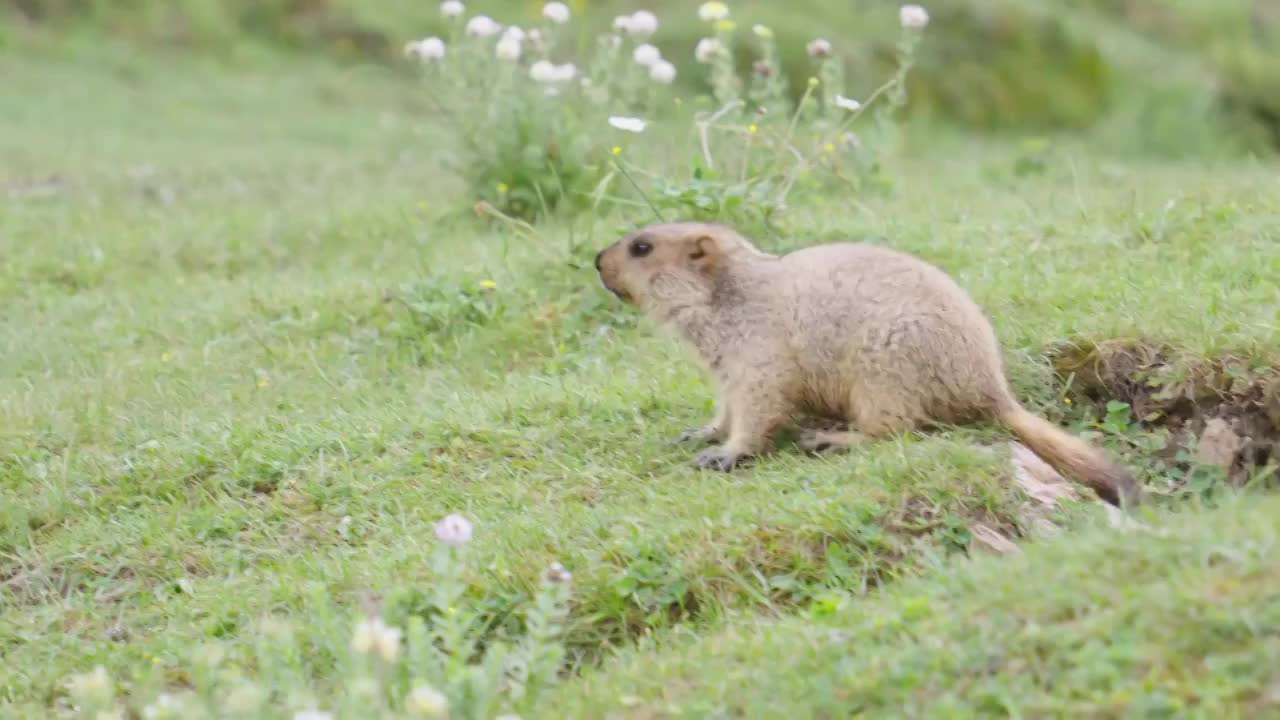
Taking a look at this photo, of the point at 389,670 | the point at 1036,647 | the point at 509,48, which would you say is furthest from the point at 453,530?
the point at 509,48

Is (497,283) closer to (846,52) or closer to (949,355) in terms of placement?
(949,355)

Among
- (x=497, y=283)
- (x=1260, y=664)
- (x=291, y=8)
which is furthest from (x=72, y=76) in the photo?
(x=1260, y=664)

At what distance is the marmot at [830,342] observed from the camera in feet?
14.8

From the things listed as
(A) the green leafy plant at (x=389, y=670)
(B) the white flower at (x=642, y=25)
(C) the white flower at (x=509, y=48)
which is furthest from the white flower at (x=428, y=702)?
(B) the white flower at (x=642, y=25)

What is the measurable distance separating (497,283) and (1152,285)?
261 cm

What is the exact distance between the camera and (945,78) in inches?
535

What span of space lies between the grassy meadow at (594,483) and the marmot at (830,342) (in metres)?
0.11

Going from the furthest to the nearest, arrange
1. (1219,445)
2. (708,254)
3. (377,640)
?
(708,254) < (1219,445) < (377,640)

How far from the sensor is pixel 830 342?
4.64 metres

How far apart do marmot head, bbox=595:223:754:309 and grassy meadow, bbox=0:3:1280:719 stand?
0.95ft

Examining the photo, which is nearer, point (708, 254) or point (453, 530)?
point (453, 530)

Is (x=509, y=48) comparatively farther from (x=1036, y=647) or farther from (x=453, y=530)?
(x=1036, y=647)

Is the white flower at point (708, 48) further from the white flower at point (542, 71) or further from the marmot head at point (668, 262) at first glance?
the marmot head at point (668, 262)

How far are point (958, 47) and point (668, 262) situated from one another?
9480 mm
